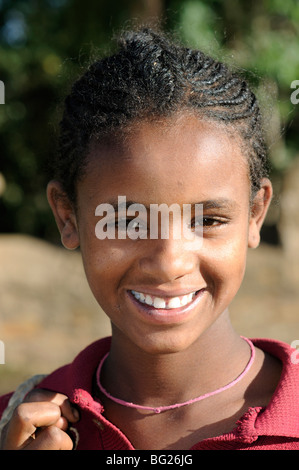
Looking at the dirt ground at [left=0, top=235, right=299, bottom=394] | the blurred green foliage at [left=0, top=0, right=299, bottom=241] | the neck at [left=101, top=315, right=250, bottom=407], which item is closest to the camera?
the neck at [left=101, top=315, right=250, bottom=407]

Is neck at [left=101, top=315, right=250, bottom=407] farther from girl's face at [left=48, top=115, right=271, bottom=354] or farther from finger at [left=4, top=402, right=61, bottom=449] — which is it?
finger at [left=4, top=402, right=61, bottom=449]

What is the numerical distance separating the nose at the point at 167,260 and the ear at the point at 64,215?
0.36m

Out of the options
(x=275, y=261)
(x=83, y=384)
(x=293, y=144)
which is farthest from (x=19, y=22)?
(x=83, y=384)

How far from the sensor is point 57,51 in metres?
8.38

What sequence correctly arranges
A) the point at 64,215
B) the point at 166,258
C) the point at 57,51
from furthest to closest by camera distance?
the point at 57,51 < the point at 64,215 < the point at 166,258

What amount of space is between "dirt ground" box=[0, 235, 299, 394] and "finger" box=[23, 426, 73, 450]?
3068mm

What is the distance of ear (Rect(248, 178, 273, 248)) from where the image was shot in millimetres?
1886

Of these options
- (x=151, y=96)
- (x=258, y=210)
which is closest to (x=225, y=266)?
(x=258, y=210)

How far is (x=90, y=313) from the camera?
6059 mm

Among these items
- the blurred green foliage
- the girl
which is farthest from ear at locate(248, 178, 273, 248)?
the blurred green foliage

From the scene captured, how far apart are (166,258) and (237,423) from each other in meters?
0.46

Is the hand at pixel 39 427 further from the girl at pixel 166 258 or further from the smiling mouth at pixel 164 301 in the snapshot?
the smiling mouth at pixel 164 301

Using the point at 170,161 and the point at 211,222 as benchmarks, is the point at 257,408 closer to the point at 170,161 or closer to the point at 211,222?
the point at 211,222
